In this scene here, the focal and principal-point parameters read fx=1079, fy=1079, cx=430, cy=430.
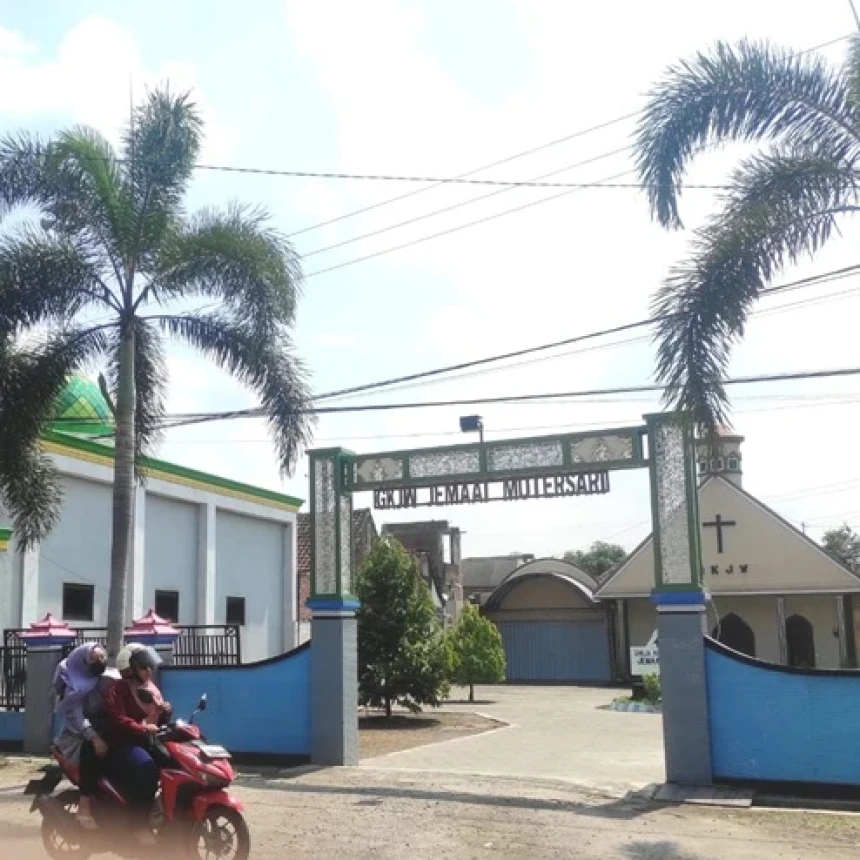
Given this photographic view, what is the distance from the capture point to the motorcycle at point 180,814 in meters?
7.47

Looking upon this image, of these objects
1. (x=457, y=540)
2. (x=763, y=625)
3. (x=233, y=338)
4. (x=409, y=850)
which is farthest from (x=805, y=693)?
(x=457, y=540)

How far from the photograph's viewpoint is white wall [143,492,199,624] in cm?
2358

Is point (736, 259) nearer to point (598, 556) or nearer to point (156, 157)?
point (156, 157)

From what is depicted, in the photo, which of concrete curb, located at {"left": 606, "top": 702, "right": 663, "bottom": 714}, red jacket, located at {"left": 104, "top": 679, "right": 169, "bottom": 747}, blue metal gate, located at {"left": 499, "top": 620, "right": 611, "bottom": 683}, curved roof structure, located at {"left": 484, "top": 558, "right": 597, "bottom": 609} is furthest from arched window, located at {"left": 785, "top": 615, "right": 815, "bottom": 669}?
red jacket, located at {"left": 104, "top": 679, "right": 169, "bottom": 747}

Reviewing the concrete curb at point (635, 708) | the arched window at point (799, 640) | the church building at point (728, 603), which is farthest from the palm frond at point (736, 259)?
the arched window at point (799, 640)

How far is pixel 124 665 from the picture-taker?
325 inches

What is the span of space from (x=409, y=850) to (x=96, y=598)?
15069 millimetres

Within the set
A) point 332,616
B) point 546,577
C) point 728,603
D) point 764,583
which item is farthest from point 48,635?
point 546,577

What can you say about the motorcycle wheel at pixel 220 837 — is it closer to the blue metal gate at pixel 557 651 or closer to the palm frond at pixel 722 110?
the palm frond at pixel 722 110

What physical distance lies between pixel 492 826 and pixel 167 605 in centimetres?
1594

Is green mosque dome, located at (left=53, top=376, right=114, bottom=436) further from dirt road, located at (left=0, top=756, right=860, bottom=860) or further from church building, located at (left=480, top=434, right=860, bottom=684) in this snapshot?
church building, located at (left=480, top=434, right=860, bottom=684)

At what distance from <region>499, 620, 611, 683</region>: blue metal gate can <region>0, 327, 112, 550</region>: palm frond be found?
71.9 feet

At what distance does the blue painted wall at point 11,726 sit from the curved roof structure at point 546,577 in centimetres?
2057

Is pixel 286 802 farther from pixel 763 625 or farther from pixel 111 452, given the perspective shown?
pixel 763 625
